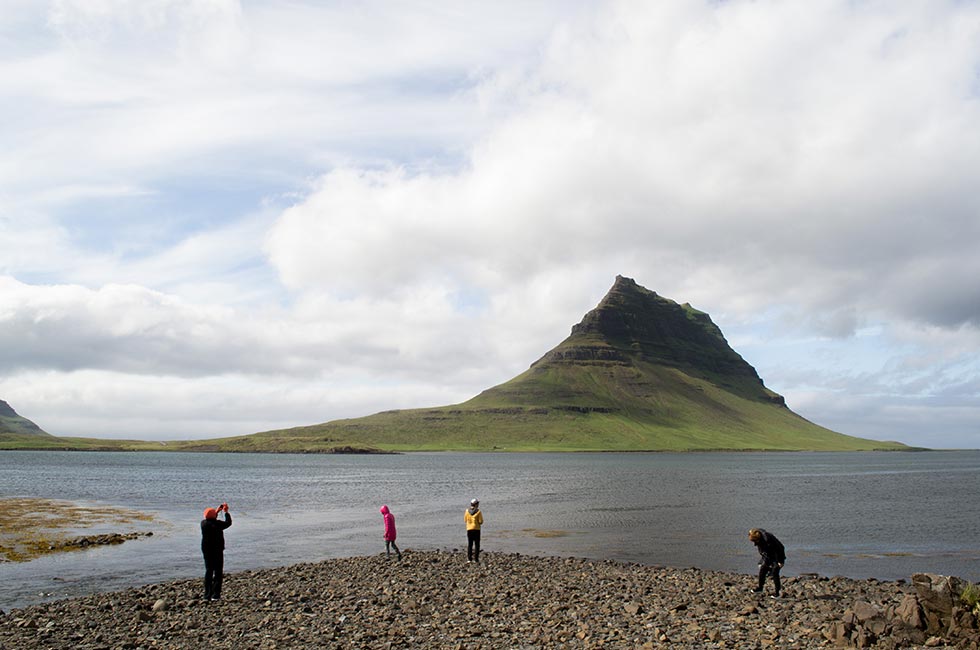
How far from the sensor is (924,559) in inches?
1731

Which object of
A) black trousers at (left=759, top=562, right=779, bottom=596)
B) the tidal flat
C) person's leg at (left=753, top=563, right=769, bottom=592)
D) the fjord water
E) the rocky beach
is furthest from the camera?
the tidal flat

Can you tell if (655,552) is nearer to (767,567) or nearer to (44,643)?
(767,567)

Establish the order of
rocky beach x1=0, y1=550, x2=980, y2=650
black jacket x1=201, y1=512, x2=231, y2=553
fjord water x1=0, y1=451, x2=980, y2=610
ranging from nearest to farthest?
rocky beach x1=0, y1=550, x2=980, y2=650
black jacket x1=201, y1=512, x2=231, y2=553
fjord water x1=0, y1=451, x2=980, y2=610

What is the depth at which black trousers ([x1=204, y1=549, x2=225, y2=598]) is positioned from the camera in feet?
92.0

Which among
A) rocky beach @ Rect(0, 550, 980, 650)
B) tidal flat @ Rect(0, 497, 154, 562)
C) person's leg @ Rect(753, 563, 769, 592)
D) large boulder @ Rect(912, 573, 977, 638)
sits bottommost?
tidal flat @ Rect(0, 497, 154, 562)

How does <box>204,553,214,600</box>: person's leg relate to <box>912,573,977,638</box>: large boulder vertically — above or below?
below

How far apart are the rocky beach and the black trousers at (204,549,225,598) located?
59cm

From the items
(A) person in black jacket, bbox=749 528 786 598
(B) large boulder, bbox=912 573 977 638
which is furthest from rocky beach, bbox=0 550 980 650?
(A) person in black jacket, bbox=749 528 786 598

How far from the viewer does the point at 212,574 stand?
2830 cm

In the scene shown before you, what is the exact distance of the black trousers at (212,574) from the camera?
28047 millimetres

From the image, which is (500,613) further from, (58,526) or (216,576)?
(58,526)

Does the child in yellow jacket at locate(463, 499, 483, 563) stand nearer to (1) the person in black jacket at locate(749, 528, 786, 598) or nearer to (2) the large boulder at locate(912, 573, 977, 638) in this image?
(1) the person in black jacket at locate(749, 528, 786, 598)

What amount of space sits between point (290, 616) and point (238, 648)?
4.01 metres

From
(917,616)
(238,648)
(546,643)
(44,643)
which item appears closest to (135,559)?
(44,643)
